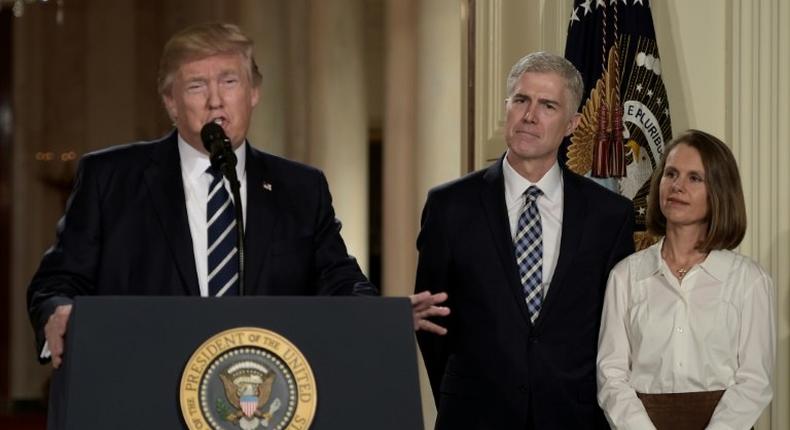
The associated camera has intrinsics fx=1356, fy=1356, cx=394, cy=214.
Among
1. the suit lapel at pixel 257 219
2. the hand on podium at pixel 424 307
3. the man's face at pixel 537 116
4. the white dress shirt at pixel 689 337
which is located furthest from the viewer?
the man's face at pixel 537 116

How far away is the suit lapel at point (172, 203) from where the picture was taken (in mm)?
2891

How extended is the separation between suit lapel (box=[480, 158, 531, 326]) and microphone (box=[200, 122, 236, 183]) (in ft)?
3.16

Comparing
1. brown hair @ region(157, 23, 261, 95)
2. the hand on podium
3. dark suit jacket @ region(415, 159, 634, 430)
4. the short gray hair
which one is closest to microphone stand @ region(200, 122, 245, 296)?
brown hair @ region(157, 23, 261, 95)

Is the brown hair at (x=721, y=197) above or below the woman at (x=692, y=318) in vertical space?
above

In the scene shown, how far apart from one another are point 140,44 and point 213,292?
7911 mm

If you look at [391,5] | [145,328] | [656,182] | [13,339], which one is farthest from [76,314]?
[13,339]

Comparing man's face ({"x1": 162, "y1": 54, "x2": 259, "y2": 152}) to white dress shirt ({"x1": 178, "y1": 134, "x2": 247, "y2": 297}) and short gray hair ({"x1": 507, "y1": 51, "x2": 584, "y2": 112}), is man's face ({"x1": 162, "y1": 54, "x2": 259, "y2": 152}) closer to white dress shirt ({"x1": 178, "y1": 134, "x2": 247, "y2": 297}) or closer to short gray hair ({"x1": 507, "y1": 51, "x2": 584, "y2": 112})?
white dress shirt ({"x1": 178, "y1": 134, "x2": 247, "y2": 297})

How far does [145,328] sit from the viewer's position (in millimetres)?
Result: 2363

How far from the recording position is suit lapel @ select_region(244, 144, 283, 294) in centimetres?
294

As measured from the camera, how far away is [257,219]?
2963 mm

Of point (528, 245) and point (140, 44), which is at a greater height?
point (140, 44)

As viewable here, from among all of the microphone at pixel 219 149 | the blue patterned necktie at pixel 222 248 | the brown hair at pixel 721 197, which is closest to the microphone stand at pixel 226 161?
the microphone at pixel 219 149

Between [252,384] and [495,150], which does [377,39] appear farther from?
[252,384]

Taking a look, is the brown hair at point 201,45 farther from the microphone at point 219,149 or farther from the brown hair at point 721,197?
the brown hair at point 721,197
